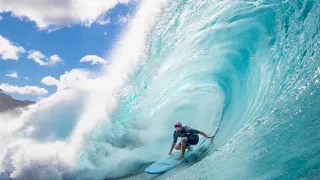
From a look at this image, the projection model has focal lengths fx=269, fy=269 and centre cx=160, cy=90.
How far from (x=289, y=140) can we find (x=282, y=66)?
9.88 ft

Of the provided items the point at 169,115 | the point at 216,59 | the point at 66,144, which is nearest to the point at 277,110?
the point at 216,59

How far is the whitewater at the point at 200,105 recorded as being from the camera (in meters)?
4.88

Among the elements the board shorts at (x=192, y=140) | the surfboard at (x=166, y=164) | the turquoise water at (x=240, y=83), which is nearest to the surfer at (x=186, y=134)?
the board shorts at (x=192, y=140)

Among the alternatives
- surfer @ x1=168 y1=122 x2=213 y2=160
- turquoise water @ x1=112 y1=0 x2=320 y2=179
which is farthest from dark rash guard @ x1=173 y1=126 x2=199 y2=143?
turquoise water @ x1=112 y1=0 x2=320 y2=179

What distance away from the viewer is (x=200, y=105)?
11391mm

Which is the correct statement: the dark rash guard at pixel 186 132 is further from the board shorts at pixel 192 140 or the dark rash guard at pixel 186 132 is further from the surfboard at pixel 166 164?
the surfboard at pixel 166 164

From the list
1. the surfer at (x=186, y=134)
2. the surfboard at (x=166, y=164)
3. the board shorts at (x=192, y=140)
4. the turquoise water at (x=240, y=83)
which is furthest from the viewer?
the board shorts at (x=192, y=140)

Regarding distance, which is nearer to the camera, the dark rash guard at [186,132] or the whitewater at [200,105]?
the whitewater at [200,105]

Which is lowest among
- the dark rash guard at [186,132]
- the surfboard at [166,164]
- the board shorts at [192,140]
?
the surfboard at [166,164]

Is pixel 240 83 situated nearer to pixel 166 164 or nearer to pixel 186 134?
pixel 186 134

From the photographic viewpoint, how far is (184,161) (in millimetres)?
7301

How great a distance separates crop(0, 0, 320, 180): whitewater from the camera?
4.88 meters

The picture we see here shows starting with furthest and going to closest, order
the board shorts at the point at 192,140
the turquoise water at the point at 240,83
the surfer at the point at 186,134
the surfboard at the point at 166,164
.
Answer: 1. the board shorts at the point at 192,140
2. the surfer at the point at 186,134
3. the surfboard at the point at 166,164
4. the turquoise water at the point at 240,83

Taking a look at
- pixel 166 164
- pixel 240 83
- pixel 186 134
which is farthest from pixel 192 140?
pixel 240 83
